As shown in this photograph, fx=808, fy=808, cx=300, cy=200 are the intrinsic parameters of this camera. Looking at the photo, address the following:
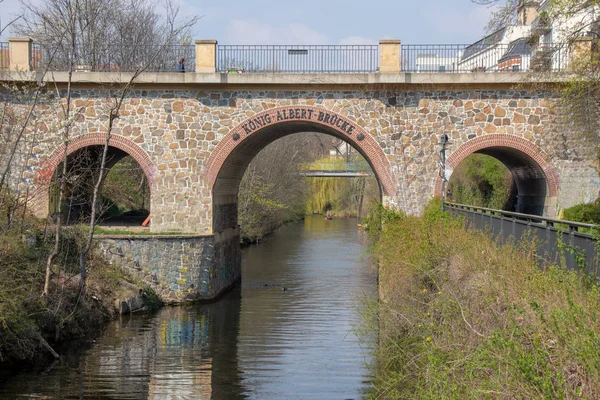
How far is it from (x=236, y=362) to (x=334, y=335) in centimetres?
273

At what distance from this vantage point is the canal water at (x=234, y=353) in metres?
12.7

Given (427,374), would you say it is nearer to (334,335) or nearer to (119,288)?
(334,335)

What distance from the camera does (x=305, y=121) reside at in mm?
21562

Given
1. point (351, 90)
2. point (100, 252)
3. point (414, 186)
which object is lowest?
point (100, 252)

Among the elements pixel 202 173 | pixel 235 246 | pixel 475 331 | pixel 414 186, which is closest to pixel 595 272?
pixel 475 331

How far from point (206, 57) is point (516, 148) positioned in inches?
337

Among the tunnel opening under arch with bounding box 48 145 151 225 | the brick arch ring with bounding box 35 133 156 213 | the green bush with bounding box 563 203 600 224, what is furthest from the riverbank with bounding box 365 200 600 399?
the tunnel opening under arch with bounding box 48 145 151 225

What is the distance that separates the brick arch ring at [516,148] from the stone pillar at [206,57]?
6761 mm

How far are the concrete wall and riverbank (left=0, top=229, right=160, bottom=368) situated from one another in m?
0.34

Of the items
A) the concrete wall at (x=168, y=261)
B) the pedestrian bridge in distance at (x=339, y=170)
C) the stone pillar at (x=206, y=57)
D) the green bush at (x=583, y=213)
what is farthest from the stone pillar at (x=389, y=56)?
the pedestrian bridge in distance at (x=339, y=170)

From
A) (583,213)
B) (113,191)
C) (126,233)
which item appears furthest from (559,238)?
(113,191)

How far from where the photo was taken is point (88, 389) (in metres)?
12.6

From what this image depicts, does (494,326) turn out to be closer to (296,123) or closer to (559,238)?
(559,238)

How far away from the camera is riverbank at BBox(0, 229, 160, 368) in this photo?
13.5 meters
